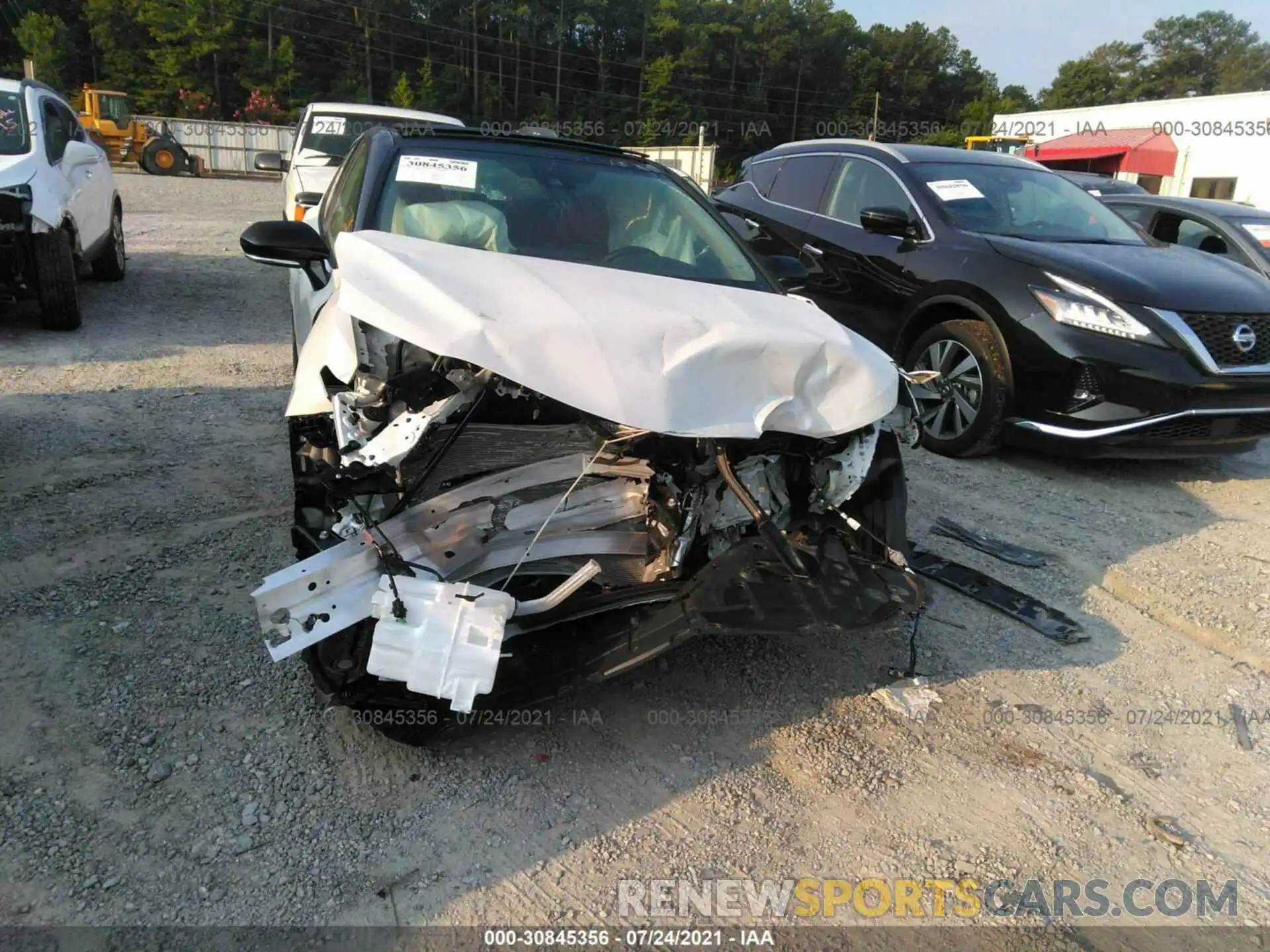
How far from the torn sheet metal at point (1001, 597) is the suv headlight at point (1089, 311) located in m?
1.81

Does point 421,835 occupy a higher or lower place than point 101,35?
lower

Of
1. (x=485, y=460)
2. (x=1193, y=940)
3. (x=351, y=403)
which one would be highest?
(x=351, y=403)

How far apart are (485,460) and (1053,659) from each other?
225 centimetres

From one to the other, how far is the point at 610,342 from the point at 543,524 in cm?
65

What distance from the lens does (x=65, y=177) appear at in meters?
6.90

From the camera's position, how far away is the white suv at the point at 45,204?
6.15 metres

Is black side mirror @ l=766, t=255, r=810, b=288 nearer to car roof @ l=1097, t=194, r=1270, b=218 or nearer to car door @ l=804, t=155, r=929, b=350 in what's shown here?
car door @ l=804, t=155, r=929, b=350

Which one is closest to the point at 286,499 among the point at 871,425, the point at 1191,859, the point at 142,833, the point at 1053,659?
the point at 142,833

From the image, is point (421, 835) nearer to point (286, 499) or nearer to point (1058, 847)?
point (1058, 847)

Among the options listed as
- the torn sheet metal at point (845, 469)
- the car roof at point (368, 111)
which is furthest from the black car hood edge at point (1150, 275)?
the car roof at point (368, 111)

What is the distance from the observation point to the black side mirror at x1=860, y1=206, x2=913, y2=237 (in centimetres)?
554

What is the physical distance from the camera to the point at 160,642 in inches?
116

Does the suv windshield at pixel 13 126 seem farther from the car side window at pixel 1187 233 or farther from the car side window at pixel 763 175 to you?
the car side window at pixel 1187 233

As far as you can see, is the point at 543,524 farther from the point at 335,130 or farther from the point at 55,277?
the point at 335,130
